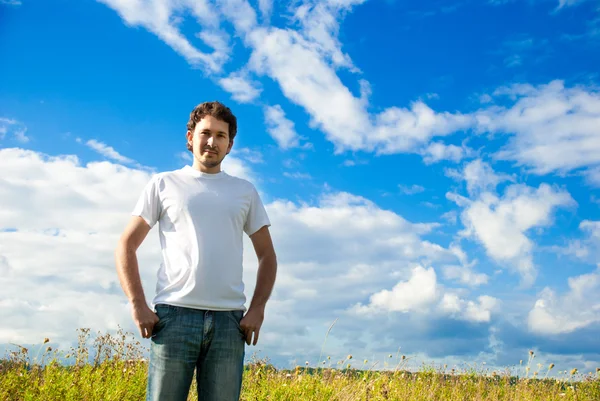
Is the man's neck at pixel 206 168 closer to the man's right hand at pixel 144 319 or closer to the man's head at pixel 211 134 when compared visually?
the man's head at pixel 211 134

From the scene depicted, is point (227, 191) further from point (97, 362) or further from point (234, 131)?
point (97, 362)

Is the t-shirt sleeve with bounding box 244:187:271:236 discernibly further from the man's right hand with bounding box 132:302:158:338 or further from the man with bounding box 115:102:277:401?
the man's right hand with bounding box 132:302:158:338

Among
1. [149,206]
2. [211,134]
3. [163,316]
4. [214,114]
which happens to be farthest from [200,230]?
[214,114]

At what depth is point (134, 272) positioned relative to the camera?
3303mm

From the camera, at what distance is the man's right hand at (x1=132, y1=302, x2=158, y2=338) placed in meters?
3.14

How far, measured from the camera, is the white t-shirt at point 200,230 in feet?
10.5

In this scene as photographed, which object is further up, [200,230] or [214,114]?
[214,114]

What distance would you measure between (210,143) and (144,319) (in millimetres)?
1138

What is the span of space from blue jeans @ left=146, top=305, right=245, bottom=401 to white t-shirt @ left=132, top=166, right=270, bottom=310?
0.25ft

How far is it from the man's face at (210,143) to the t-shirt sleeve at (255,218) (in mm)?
321

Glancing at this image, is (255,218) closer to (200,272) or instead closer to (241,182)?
(241,182)

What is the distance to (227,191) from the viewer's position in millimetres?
3500

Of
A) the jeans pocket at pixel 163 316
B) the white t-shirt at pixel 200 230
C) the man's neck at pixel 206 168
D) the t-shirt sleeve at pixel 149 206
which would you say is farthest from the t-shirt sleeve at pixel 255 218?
the jeans pocket at pixel 163 316

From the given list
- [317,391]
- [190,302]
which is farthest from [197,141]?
[317,391]
